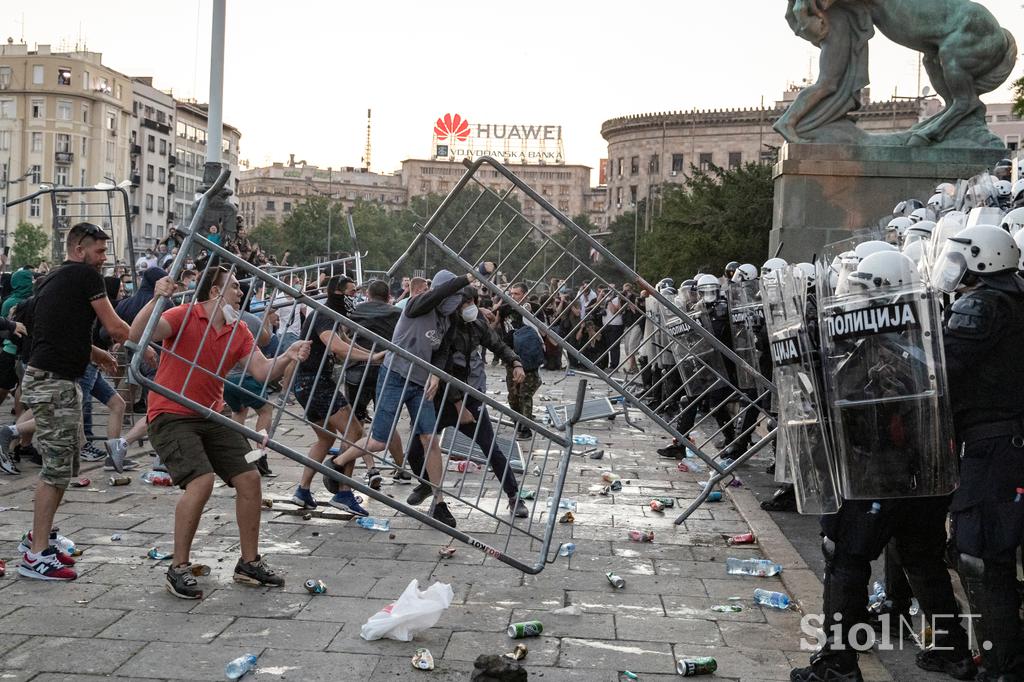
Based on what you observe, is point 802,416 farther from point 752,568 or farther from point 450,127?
point 450,127

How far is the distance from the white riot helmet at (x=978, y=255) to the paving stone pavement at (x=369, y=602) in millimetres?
1773

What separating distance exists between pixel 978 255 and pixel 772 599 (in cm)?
228

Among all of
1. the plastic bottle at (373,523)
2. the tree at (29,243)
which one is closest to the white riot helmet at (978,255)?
the plastic bottle at (373,523)

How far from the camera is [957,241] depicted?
15.4ft

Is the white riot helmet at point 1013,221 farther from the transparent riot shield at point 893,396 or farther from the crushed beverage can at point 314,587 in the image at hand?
the crushed beverage can at point 314,587

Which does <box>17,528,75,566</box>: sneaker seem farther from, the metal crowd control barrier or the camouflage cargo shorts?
the metal crowd control barrier

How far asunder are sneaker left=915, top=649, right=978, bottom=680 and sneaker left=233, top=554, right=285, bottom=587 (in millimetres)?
3323

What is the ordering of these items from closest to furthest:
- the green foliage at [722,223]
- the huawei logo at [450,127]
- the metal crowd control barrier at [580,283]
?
1. the metal crowd control barrier at [580,283]
2. the green foliage at [722,223]
3. the huawei logo at [450,127]

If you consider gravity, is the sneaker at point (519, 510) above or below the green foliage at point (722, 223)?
below

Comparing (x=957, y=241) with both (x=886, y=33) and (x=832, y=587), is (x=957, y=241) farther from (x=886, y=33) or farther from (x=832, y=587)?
(x=886, y=33)

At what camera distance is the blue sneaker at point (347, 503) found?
8.16 m

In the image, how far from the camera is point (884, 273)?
4520 millimetres

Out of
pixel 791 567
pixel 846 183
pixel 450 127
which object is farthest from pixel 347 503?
pixel 450 127

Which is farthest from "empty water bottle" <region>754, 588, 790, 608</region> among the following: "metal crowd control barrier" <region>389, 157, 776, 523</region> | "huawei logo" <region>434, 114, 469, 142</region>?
"huawei logo" <region>434, 114, 469, 142</region>
